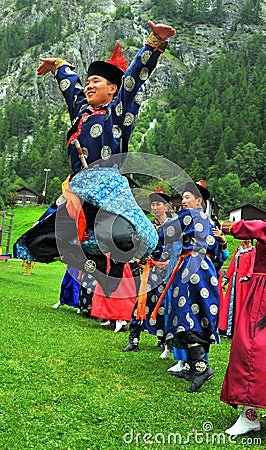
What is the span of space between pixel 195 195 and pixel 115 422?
2664 millimetres

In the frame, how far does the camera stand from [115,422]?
3.46 meters

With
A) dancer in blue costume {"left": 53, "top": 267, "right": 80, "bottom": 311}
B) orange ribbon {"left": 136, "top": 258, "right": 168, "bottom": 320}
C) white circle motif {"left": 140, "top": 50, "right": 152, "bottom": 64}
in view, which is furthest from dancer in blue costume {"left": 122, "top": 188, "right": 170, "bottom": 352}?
dancer in blue costume {"left": 53, "top": 267, "right": 80, "bottom": 311}

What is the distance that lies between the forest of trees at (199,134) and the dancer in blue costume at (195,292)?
181 ft

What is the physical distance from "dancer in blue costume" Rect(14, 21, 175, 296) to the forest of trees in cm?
5549

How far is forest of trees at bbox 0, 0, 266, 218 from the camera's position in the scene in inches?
3209

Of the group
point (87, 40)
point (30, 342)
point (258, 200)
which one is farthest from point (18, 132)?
point (30, 342)

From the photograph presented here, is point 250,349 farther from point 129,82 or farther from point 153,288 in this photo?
point 153,288

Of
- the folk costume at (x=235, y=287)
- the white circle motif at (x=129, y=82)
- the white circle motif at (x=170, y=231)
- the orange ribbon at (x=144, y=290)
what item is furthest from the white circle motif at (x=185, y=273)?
the folk costume at (x=235, y=287)

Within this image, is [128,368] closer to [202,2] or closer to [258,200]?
[258,200]

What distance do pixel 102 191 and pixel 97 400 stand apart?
5.11ft

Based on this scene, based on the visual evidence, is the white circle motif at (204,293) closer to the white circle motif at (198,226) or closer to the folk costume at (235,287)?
the white circle motif at (198,226)

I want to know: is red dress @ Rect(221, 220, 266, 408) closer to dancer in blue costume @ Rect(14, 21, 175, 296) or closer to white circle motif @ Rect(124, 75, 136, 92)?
dancer in blue costume @ Rect(14, 21, 175, 296)

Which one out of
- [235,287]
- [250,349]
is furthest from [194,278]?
[235,287]

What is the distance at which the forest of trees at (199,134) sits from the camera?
267 ft
